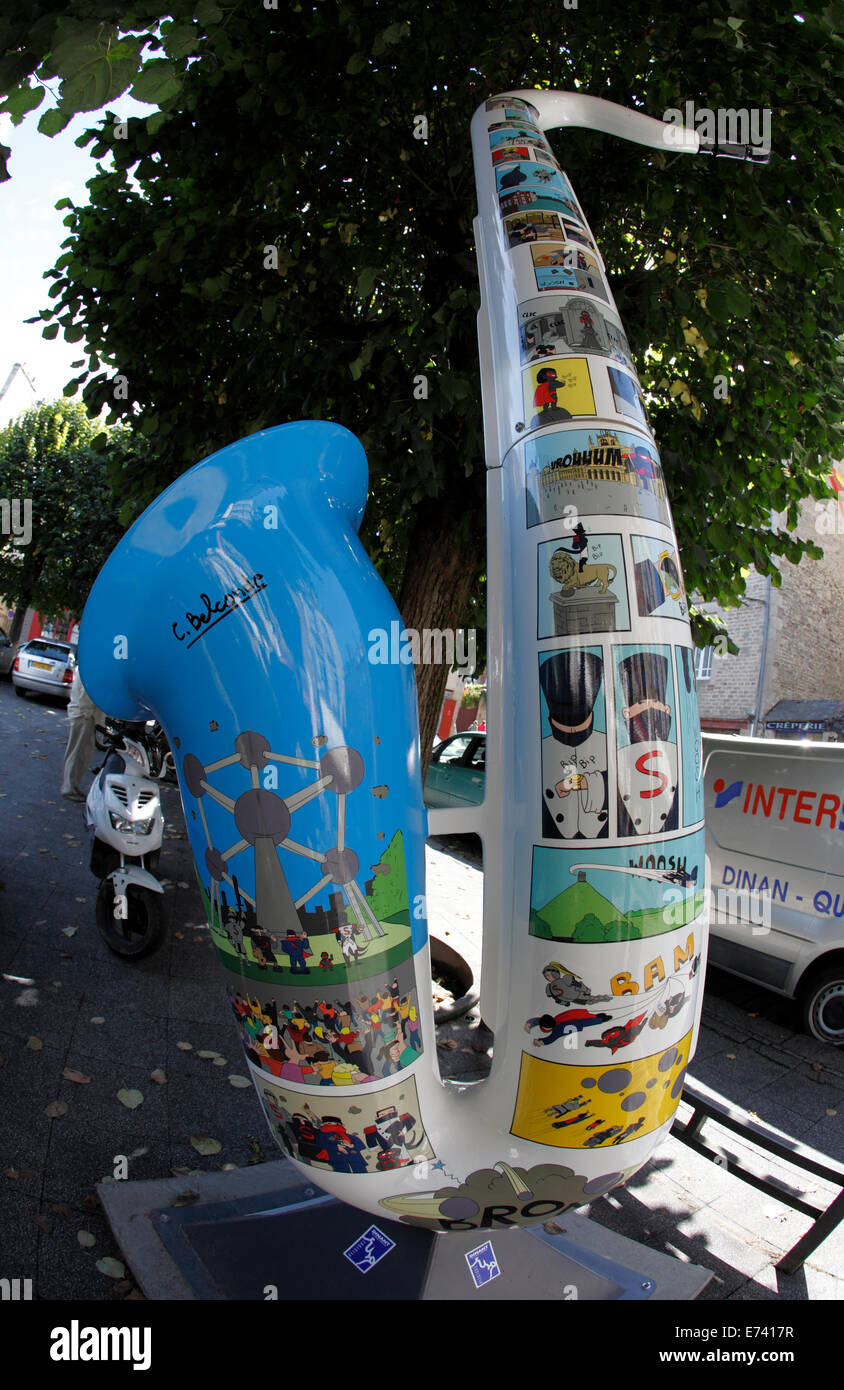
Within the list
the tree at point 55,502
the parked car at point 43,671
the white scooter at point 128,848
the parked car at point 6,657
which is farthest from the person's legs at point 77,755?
the parked car at point 6,657

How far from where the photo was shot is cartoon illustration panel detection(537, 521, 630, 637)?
1.49 metres

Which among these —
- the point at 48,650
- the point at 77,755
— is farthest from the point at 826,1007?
the point at 48,650

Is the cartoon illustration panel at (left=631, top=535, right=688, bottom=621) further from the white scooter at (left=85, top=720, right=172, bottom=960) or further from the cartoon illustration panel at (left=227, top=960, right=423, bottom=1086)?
the white scooter at (left=85, top=720, right=172, bottom=960)

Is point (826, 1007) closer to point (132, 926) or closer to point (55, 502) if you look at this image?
point (132, 926)

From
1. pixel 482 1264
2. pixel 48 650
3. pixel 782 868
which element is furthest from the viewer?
pixel 48 650

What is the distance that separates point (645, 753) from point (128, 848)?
4.04m

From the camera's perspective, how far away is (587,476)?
154 centimetres

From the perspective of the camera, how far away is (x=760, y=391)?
425 centimetres

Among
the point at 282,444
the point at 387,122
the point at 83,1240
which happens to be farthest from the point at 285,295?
the point at 83,1240

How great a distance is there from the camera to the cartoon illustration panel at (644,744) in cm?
148

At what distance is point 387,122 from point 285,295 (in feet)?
3.22

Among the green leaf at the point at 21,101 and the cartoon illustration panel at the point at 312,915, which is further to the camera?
the green leaf at the point at 21,101

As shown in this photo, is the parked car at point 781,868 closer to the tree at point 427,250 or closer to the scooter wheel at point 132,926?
the tree at point 427,250
